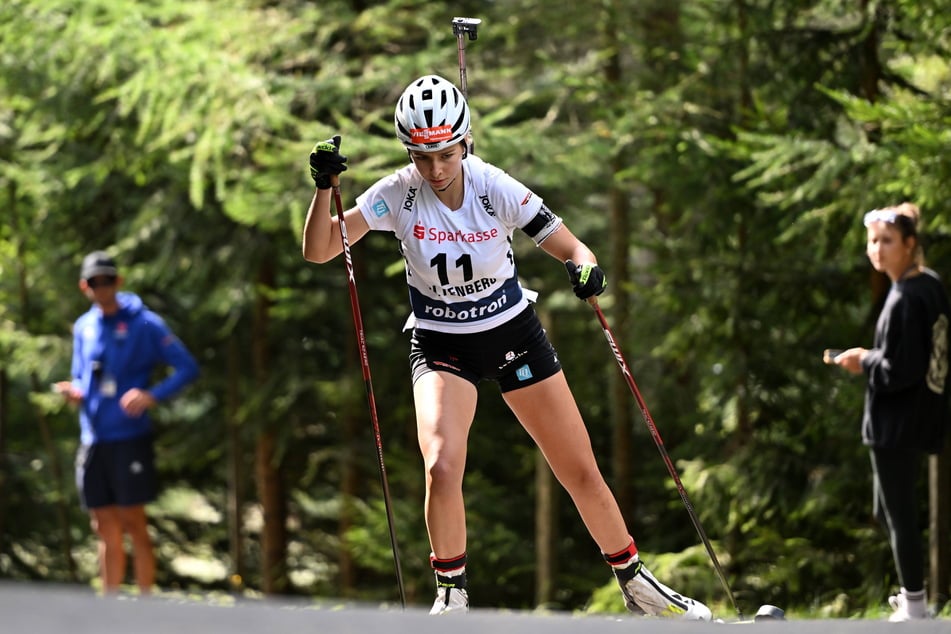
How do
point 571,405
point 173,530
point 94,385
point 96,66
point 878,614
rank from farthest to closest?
point 173,530
point 96,66
point 94,385
point 878,614
point 571,405

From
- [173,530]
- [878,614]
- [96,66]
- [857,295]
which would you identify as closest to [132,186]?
[96,66]

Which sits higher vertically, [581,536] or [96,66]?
[96,66]

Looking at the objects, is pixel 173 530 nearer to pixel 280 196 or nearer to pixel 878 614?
pixel 280 196

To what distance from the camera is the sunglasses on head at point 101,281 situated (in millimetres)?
8055

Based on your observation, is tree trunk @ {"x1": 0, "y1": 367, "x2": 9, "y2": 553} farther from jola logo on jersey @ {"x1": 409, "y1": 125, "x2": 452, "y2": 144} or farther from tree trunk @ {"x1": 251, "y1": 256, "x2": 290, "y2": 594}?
jola logo on jersey @ {"x1": 409, "y1": 125, "x2": 452, "y2": 144}

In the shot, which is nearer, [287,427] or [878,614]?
[878,614]

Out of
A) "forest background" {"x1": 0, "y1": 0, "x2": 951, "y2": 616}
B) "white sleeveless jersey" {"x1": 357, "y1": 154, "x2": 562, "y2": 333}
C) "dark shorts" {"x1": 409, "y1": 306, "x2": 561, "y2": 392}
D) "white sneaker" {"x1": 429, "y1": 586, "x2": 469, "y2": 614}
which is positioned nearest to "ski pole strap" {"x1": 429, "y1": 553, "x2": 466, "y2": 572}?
"white sneaker" {"x1": 429, "y1": 586, "x2": 469, "y2": 614}

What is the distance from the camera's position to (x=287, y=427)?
1466 centimetres

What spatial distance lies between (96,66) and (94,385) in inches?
181

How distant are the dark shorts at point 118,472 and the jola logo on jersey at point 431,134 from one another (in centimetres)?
400

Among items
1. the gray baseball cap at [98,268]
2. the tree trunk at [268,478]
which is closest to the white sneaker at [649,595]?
the gray baseball cap at [98,268]

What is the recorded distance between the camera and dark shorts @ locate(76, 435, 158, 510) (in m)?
8.12

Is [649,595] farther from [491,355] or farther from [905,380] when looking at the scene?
[905,380]

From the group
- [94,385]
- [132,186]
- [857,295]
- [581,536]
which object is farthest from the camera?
[132,186]
